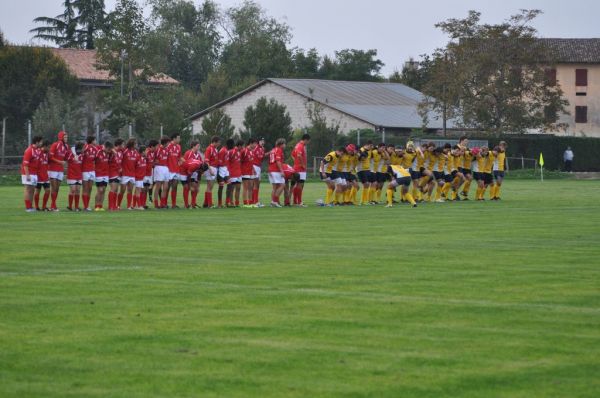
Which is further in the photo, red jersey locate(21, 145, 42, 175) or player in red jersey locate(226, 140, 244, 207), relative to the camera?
player in red jersey locate(226, 140, 244, 207)

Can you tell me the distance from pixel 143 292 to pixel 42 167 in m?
19.1

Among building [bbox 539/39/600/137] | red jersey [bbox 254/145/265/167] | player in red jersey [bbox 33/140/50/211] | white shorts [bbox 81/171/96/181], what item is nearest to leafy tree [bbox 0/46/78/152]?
red jersey [bbox 254/145/265/167]

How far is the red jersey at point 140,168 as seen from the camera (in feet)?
109

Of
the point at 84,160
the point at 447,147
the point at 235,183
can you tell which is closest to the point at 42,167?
the point at 84,160

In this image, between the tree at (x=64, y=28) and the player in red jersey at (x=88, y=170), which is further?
the tree at (x=64, y=28)

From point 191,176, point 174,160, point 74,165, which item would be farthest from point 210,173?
point 74,165

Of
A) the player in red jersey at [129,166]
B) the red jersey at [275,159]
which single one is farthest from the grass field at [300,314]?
the red jersey at [275,159]

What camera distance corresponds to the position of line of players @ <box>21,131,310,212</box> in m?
32.2

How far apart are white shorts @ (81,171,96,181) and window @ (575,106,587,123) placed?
82.6 m

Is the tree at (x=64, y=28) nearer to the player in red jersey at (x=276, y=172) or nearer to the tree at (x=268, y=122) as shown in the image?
the tree at (x=268, y=122)

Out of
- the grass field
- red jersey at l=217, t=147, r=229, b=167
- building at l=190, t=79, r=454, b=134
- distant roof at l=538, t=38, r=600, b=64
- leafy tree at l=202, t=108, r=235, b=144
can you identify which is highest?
distant roof at l=538, t=38, r=600, b=64

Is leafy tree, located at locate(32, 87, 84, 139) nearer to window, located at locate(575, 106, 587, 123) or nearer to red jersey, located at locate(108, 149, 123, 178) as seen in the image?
red jersey, located at locate(108, 149, 123, 178)

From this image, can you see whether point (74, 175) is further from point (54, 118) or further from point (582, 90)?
point (582, 90)

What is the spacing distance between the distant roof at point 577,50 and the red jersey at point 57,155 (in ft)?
261
